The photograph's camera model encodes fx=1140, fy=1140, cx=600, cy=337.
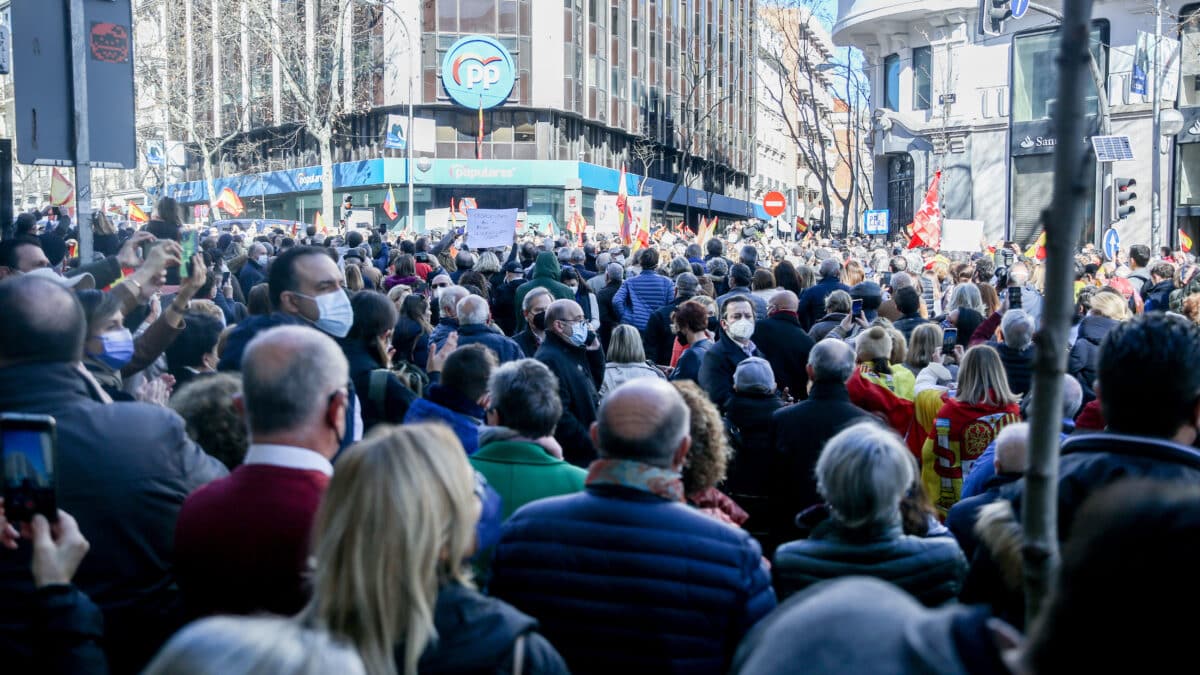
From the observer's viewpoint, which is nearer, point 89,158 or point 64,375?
point 64,375

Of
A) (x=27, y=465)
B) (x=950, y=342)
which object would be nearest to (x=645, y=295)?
(x=950, y=342)

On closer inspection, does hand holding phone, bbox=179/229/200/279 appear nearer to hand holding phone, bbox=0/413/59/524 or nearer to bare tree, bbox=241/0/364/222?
hand holding phone, bbox=0/413/59/524

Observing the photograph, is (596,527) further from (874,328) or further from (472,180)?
(472,180)

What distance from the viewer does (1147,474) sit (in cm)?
305

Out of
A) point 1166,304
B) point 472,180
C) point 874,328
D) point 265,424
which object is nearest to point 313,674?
point 265,424

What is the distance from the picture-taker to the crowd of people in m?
1.34

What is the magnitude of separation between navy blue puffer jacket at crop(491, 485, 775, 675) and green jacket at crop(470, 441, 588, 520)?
2.86ft

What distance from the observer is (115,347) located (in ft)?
17.4

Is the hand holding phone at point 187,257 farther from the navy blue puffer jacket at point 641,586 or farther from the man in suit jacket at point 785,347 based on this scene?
the man in suit jacket at point 785,347

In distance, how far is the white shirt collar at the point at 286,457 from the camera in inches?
112

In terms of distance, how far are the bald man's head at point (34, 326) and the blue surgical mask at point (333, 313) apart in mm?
1746

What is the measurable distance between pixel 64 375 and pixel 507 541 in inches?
55.4

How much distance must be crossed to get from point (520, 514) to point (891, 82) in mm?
45101

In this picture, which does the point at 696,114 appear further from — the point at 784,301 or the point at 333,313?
the point at 333,313
